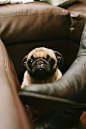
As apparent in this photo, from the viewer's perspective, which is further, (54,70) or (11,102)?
(54,70)

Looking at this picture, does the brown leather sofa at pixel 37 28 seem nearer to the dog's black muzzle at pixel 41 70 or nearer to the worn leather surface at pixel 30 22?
the worn leather surface at pixel 30 22

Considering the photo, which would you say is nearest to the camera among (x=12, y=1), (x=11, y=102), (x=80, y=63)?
(x=11, y=102)

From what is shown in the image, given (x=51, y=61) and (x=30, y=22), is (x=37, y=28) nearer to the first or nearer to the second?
(x=30, y=22)

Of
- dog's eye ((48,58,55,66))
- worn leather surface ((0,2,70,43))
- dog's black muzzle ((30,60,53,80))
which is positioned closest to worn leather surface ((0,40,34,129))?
dog's black muzzle ((30,60,53,80))

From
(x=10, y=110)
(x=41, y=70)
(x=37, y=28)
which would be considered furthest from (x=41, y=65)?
(x=10, y=110)

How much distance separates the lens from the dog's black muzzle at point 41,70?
917mm

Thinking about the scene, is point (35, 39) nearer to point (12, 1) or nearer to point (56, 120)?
point (12, 1)

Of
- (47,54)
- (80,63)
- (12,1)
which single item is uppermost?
(12,1)

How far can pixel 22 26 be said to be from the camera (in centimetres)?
108

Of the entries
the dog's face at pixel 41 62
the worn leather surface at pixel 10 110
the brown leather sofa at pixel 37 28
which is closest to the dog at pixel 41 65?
the dog's face at pixel 41 62

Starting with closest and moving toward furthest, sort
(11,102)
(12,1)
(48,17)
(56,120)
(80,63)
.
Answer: (11,102), (80,63), (56,120), (48,17), (12,1)

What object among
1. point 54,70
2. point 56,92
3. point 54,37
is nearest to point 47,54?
point 54,70

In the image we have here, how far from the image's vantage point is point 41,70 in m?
0.92

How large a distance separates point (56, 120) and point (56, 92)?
0.37 metres
